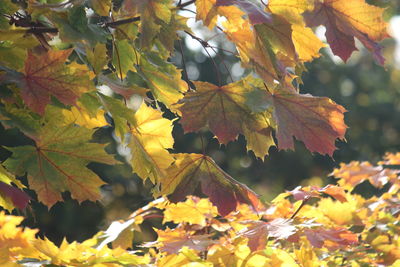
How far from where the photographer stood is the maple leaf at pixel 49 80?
1410 millimetres

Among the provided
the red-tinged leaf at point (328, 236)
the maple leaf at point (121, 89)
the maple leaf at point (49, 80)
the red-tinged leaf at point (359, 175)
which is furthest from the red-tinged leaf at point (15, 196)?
the red-tinged leaf at point (359, 175)

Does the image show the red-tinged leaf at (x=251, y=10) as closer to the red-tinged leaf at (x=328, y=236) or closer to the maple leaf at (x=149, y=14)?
the maple leaf at (x=149, y=14)

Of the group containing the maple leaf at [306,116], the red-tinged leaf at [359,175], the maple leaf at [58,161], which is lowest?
the red-tinged leaf at [359,175]

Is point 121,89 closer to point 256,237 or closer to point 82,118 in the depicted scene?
point 82,118

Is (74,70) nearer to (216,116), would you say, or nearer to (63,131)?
(63,131)

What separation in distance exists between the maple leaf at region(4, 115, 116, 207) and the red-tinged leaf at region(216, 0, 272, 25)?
50 centimetres

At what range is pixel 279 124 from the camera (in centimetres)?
147

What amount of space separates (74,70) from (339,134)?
672 mm

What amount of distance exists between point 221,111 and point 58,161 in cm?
44

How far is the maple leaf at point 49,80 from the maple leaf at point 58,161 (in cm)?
12

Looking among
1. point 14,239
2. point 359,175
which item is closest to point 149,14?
point 14,239

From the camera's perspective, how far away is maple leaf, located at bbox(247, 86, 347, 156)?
4.89 ft

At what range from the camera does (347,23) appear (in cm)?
150

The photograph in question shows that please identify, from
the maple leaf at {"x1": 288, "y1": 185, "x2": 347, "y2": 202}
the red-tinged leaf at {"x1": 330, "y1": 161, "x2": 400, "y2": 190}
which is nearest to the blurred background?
the red-tinged leaf at {"x1": 330, "y1": 161, "x2": 400, "y2": 190}
